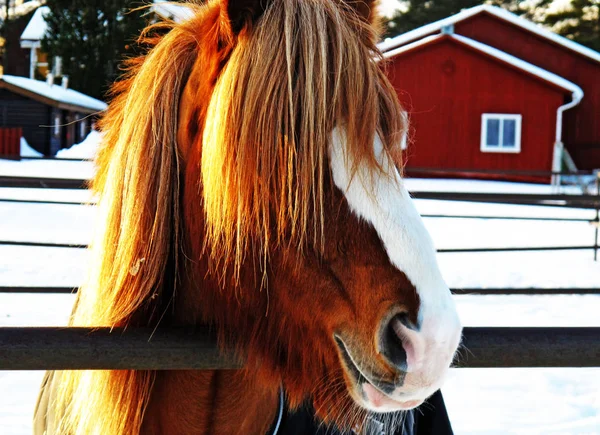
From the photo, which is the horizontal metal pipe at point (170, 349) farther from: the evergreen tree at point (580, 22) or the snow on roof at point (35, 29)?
the snow on roof at point (35, 29)

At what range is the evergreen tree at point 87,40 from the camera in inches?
1032

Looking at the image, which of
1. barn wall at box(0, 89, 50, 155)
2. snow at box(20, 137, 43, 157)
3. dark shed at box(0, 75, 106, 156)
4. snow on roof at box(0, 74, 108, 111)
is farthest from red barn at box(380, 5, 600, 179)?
barn wall at box(0, 89, 50, 155)

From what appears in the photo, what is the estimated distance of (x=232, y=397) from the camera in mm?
1624

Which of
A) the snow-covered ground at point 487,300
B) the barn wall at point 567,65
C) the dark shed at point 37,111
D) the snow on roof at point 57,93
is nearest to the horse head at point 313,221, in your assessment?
the snow-covered ground at point 487,300

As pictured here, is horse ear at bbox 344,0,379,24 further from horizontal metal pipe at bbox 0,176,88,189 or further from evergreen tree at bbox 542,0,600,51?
evergreen tree at bbox 542,0,600,51

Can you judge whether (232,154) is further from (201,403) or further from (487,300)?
(487,300)

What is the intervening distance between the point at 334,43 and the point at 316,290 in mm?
509

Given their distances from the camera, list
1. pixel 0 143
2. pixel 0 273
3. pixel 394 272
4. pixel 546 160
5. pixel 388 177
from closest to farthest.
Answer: pixel 394 272 → pixel 388 177 → pixel 0 273 → pixel 546 160 → pixel 0 143

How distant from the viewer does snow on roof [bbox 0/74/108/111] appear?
2505 centimetres

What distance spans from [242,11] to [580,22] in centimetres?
3629

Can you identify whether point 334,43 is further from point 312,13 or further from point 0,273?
point 0,273

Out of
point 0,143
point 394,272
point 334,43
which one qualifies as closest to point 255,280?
point 394,272

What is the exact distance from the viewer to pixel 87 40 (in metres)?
27.2

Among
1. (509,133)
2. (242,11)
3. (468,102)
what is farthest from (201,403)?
(509,133)
